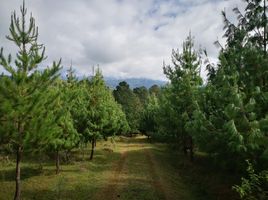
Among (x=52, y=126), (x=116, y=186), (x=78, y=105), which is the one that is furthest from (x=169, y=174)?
(x=52, y=126)

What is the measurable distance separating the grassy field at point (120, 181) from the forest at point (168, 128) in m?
0.07

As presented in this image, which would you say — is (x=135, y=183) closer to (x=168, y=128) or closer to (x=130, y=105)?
(x=168, y=128)

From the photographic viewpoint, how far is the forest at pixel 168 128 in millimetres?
13445

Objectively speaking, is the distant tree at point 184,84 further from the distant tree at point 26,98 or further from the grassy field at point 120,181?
the distant tree at point 26,98

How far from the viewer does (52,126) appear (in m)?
16.7

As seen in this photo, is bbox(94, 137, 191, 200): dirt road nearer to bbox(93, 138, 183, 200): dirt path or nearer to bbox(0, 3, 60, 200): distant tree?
bbox(93, 138, 183, 200): dirt path

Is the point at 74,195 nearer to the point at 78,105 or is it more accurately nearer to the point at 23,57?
the point at 23,57

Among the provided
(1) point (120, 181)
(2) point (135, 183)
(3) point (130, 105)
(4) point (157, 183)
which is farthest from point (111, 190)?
(3) point (130, 105)

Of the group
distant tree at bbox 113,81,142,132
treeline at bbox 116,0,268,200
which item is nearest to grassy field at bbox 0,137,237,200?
treeline at bbox 116,0,268,200

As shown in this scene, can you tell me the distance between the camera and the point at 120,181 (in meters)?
23.9

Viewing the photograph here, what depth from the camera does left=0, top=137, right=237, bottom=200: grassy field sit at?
20344 mm

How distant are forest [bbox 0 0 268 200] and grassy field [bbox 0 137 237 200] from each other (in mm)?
73

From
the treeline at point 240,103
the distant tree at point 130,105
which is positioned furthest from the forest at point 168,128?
the distant tree at point 130,105

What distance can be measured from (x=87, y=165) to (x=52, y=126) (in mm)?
14840
